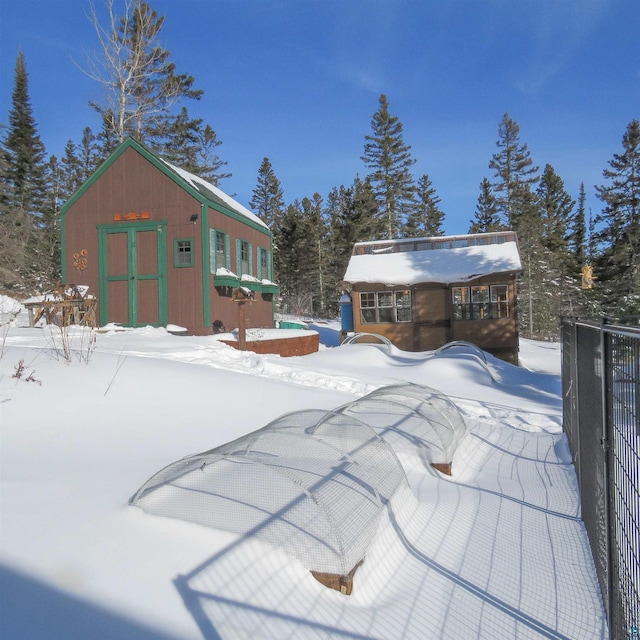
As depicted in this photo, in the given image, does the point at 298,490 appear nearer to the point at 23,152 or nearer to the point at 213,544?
the point at 213,544

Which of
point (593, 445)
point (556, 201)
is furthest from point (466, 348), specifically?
point (556, 201)

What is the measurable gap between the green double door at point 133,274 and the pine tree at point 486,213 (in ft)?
104

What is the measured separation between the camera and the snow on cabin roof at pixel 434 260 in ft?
61.9

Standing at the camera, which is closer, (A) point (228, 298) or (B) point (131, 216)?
(B) point (131, 216)

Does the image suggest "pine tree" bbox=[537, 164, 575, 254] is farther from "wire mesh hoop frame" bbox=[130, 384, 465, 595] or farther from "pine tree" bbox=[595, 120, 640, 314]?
"wire mesh hoop frame" bbox=[130, 384, 465, 595]

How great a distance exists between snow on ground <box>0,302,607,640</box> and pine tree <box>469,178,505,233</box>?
3685cm

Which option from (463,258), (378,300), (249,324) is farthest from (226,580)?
(463,258)

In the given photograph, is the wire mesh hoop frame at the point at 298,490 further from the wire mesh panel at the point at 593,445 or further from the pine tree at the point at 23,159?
the pine tree at the point at 23,159

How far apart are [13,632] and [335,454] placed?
213cm

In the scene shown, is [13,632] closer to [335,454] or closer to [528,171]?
[335,454]

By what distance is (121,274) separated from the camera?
15.3 m

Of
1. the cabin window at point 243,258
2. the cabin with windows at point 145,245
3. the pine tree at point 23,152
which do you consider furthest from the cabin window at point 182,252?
the pine tree at point 23,152

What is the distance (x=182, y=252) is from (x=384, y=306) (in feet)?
28.7

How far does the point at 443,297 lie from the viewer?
19.2 metres
